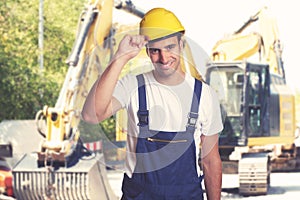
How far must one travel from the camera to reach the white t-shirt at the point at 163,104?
3.33 meters

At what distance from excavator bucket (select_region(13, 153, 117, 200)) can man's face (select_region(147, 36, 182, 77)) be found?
803 centimetres

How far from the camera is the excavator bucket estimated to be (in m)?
11.3

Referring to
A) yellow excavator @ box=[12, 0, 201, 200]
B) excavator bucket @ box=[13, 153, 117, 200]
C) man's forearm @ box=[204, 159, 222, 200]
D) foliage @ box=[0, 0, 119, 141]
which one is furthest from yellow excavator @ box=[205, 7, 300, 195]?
man's forearm @ box=[204, 159, 222, 200]

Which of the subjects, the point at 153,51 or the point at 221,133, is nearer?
the point at 153,51

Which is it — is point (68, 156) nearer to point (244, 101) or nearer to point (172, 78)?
point (244, 101)

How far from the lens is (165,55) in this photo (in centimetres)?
331

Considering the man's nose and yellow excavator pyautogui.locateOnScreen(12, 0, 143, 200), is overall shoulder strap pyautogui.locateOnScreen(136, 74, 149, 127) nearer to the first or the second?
the man's nose

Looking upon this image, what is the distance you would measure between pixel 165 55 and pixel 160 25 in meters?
0.14

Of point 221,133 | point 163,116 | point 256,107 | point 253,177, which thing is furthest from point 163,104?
point 256,107

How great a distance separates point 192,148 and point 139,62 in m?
0.79

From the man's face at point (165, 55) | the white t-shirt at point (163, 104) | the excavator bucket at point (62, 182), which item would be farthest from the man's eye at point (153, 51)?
the excavator bucket at point (62, 182)

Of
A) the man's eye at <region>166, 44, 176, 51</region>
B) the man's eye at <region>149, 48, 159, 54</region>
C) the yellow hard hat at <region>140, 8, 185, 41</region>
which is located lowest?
the man's eye at <region>149, 48, 159, 54</region>

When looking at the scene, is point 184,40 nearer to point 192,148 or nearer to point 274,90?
point 192,148

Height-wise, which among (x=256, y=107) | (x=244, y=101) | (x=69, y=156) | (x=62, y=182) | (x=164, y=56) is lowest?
(x=62, y=182)
